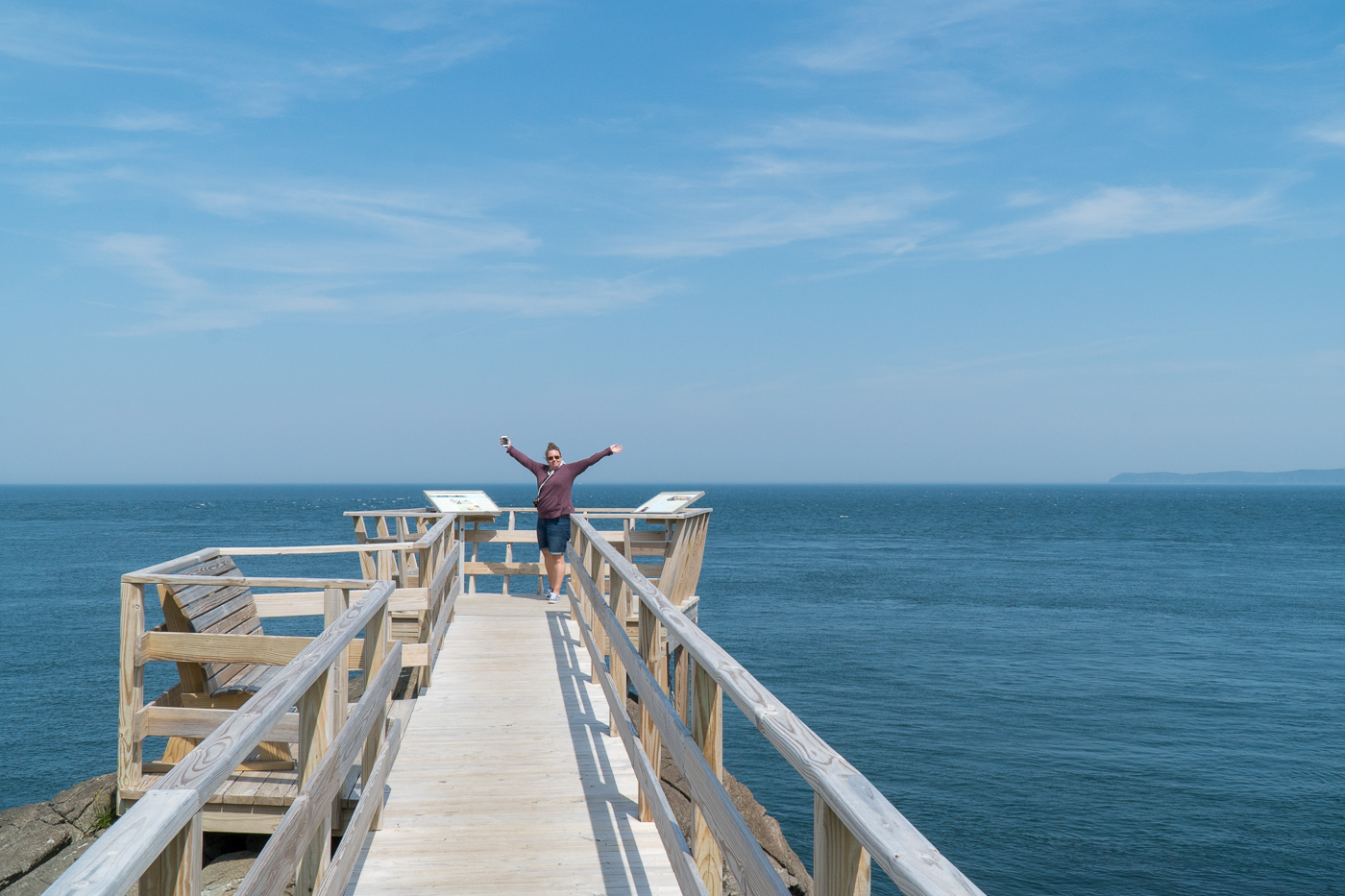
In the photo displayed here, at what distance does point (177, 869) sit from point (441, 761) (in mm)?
4173

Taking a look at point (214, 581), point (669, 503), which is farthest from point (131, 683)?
point (669, 503)

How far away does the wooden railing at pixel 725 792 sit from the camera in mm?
1678

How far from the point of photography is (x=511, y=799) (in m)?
5.19

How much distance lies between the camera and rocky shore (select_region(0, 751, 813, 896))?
8500 mm

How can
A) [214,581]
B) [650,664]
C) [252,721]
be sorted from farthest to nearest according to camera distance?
[214,581]
[650,664]
[252,721]

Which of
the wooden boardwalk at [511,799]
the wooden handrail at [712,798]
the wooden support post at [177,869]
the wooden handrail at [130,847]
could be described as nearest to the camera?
the wooden handrail at [130,847]

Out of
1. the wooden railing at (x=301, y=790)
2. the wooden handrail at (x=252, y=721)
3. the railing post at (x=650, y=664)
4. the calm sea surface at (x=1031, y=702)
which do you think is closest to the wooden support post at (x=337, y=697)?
the wooden railing at (x=301, y=790)

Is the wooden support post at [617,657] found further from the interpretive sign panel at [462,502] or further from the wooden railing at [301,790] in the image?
the interpretive sign panel at [462,502]

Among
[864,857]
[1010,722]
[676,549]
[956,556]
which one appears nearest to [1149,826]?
[1010,722]

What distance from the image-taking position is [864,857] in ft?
6.19

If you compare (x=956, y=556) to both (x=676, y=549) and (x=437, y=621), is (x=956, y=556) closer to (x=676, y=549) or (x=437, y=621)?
(x=676, y=549)

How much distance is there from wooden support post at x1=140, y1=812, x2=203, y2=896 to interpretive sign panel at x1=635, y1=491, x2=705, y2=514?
10357 millimetres

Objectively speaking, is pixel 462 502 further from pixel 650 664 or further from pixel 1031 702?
pixel 1031 702

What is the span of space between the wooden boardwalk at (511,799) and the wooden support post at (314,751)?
0.68 m
